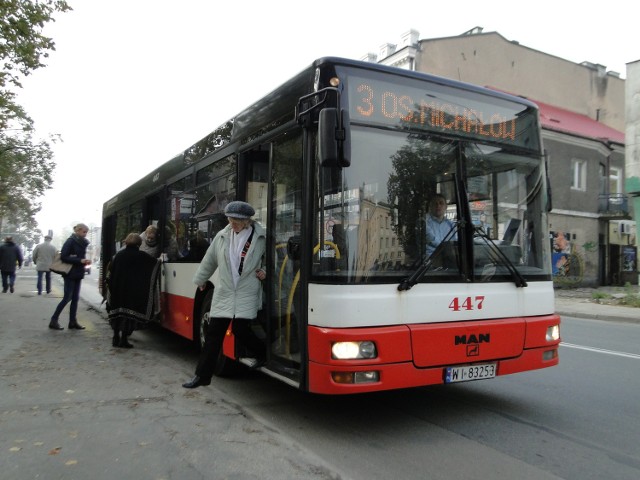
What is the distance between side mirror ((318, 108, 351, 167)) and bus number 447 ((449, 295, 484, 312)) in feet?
4.69

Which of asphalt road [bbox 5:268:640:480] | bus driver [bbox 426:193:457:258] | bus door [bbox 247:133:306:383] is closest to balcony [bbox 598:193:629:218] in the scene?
asphalt road [bbox 5:268:640:480]

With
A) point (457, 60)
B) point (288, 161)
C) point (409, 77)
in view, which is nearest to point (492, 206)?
point (409, 77)

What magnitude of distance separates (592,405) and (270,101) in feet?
13.9

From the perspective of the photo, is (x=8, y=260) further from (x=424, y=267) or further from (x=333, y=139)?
(x=424, y=267)

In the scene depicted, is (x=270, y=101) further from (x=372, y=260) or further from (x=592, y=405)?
(x=592, y=405)

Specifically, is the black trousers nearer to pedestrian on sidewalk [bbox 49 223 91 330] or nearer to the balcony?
pedestrian on sidewalk [bbox 49 223 91 330]

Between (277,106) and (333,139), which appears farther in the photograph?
(277,106)

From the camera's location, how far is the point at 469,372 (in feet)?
14.3

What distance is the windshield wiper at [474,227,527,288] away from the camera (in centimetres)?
456

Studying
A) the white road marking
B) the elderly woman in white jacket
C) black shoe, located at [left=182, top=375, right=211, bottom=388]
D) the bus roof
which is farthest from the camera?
the white road marking

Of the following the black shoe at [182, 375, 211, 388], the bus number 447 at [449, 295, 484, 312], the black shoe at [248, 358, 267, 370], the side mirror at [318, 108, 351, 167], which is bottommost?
the black shoe at [182, 375, 211, 388]

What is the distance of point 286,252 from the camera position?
466 cm

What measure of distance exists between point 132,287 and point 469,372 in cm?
519

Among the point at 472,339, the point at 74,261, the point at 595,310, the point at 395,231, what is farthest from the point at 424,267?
the point at 595,310
